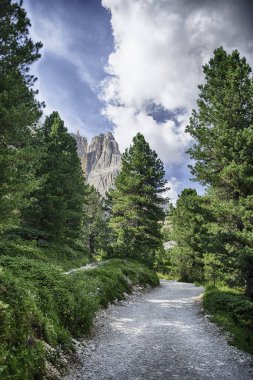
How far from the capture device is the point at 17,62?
13.9m

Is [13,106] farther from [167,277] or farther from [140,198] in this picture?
[167,277]

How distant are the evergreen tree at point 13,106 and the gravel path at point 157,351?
7.00 meters

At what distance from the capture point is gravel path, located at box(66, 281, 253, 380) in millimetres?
7155

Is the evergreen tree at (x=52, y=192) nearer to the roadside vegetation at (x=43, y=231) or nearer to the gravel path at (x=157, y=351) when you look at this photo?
the roadside vegetation at (x=43, y=231)

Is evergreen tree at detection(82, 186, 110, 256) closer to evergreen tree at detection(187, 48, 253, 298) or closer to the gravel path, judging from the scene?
evergreen tree at detection(187, 48, 253, 298)

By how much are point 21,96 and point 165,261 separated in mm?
44706

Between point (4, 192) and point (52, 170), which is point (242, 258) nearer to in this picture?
point (4, 192)

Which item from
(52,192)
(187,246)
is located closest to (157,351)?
(52,192)

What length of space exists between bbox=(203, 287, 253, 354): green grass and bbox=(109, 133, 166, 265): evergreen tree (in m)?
15.7

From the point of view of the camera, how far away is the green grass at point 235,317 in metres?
9.52

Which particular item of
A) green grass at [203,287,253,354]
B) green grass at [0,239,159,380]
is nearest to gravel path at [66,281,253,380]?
green grass at [203,287,253,354]

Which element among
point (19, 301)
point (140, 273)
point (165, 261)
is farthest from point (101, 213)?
point (19, 301)

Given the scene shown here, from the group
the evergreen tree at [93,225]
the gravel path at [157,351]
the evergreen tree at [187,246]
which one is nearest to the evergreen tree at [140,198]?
the evergreen tree at [187,246]

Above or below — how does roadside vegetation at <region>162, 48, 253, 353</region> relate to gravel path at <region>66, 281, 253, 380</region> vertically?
above
